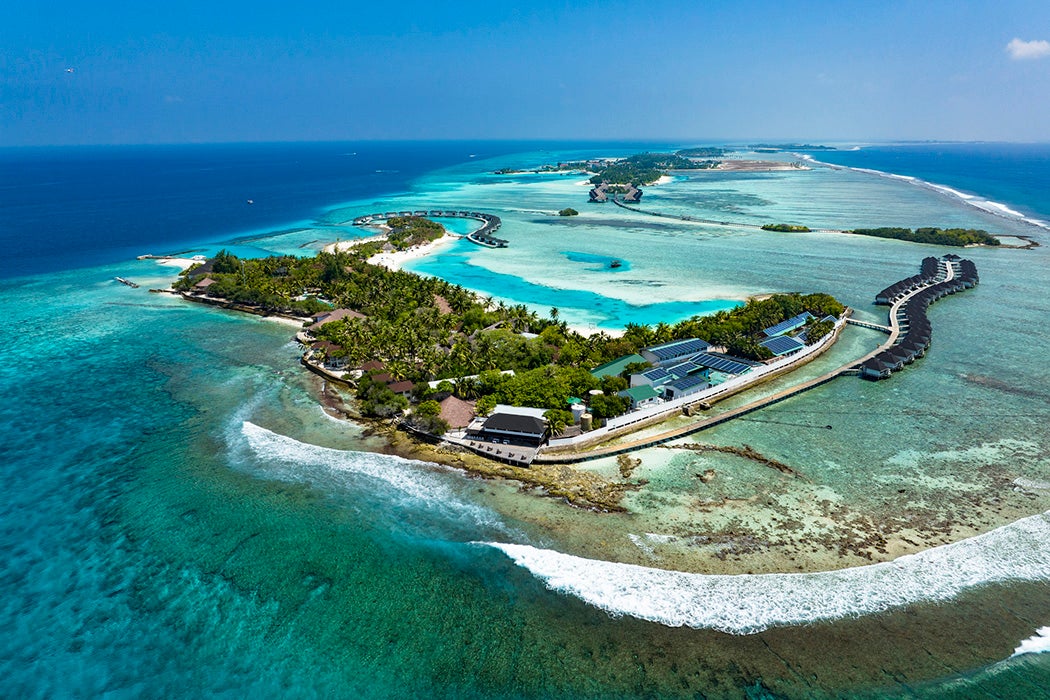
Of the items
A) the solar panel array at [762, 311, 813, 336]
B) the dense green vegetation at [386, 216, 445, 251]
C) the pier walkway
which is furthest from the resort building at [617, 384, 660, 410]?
the dense green vegetation at [386, 216, 445, 251]

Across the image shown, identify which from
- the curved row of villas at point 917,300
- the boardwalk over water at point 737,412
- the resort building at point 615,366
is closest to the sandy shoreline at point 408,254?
the resort building at point 615,366

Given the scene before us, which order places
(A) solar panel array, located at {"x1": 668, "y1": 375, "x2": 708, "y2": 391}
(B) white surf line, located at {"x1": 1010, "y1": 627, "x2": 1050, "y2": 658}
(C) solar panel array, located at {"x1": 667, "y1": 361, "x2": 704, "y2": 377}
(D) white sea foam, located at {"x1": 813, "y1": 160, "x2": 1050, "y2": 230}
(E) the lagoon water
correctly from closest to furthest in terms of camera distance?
(E) the lagoon water, (B) white surf line, located at {"x1": 1010, "y1": 627, "x2": 1050, "y2": 658}, (A) solar panel array, located at {"x1": 668, "y1": 375, "x2": 708, "y2": 391}, (C) solar panel array, located at {"x1": 667, "y1": 361, "x2": 704, "y2": 377}, (D) white sea foam, located at {"x1": 813, "y1": 160, "x2": 1050, "y2": 230}

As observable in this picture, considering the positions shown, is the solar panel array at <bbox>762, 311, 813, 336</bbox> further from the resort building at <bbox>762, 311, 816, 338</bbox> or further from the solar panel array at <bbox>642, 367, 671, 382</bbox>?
the solar panel array at <bbox>642, 367, 671, 382</bbox>

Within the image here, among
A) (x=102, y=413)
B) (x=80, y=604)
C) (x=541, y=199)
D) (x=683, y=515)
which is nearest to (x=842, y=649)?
(x=683, y=515)

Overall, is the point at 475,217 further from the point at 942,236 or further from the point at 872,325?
the point at 942,236

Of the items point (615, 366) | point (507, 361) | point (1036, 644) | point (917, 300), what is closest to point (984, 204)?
point (917, 300)

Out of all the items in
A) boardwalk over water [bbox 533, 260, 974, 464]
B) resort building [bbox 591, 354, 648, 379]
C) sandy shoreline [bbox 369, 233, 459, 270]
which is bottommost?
boardwalk over water [bbox 533, 260, 974, 464]

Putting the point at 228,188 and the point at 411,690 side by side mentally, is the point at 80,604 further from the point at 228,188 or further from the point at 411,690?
the point at 228,188
